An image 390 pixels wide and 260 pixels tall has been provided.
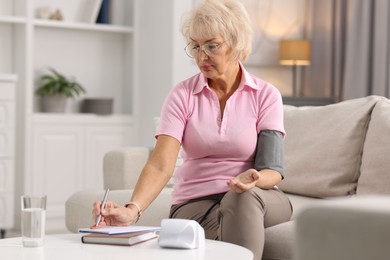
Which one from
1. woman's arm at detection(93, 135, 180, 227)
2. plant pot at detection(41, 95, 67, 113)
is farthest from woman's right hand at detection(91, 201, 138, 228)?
plant pot at detection(41, 95, 67, 113)

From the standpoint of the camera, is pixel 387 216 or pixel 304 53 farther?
pixel 304 53

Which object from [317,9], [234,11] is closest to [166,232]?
[234,11]

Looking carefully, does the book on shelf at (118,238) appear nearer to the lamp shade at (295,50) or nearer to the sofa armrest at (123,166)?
the sofa armrest at (123,166)

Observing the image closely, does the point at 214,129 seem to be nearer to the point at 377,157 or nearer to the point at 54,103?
the point at 377,157

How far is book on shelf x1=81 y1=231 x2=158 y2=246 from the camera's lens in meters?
1.94

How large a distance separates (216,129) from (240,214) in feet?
1.27

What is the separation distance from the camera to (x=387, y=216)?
786 millimetres

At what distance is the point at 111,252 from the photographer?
6.12 feet

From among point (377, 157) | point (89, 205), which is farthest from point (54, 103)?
point (377, 157)

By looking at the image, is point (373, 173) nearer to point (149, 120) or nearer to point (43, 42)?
point (149, 120)

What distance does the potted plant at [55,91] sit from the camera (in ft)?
17.0

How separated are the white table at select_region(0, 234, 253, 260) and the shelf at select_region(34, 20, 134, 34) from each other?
3.35 m

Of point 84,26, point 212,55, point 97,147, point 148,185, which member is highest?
point 84,26

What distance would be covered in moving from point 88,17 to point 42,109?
0.71m
